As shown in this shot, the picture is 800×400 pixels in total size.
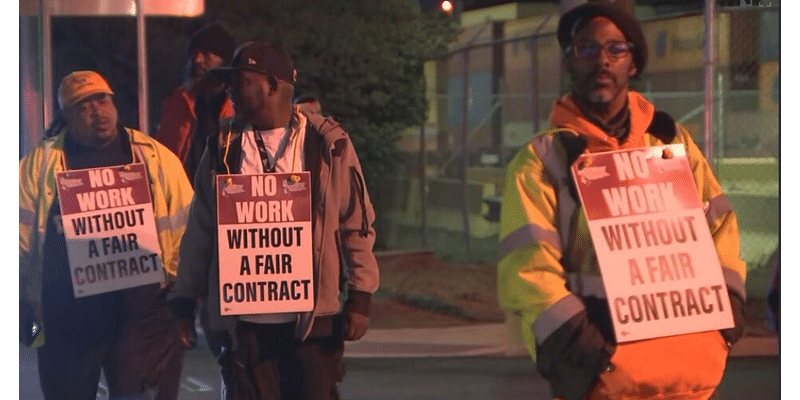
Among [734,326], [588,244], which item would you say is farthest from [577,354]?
[734,326]

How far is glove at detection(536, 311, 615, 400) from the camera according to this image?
4191 mm

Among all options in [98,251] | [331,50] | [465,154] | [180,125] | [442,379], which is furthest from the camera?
[331,50]

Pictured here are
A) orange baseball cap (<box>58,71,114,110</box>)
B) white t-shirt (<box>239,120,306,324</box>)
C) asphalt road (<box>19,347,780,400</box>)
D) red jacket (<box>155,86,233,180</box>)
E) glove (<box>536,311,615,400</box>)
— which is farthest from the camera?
asphalt road (<box>19,347,780,400</box>)

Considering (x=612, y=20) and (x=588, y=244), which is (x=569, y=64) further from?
(x=588, y=244)

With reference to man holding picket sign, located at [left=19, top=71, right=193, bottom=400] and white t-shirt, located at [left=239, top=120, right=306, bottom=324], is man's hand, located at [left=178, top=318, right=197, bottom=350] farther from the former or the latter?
man holding picket sign, located at [left=19, top=71, right=193, bottom=400]

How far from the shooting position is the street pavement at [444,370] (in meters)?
10.2

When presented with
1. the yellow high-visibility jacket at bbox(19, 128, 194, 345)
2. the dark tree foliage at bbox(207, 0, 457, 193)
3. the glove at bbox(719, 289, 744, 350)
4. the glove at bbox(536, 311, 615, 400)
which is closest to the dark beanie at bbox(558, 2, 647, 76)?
the glove at bbox(719, 289, 744, 350)

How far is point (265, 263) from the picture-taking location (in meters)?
5.93

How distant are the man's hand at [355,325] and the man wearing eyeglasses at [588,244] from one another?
54.0 inches

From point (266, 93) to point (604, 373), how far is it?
2070 mm

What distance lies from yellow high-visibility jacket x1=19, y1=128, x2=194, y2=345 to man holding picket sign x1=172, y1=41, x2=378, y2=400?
111 centimetres

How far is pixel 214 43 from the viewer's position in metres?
7.52

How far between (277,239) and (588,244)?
1812mm

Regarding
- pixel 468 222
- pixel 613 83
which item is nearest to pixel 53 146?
pixel 613 83
